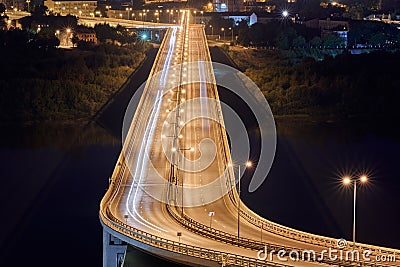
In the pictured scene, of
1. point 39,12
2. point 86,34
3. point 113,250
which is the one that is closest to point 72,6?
point 39,12

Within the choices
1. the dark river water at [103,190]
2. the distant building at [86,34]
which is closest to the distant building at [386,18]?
the distant building at [86,34]

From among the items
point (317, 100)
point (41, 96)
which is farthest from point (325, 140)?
point (41, 96)

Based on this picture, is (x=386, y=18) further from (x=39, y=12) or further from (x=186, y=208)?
(x=186, y=208)

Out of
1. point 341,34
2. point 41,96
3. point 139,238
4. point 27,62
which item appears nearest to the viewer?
point 139,238

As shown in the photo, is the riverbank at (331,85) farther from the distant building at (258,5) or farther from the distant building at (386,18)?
the distant building at (258,5)

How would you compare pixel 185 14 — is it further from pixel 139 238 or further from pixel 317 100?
pixel 139 238

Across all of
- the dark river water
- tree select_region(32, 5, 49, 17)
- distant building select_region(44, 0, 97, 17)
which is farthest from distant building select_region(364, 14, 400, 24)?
the dark river water

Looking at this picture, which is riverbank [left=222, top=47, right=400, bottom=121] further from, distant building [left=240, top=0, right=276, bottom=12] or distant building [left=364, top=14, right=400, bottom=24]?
distant building [left=240, top=0, right=276, bottom=12]
